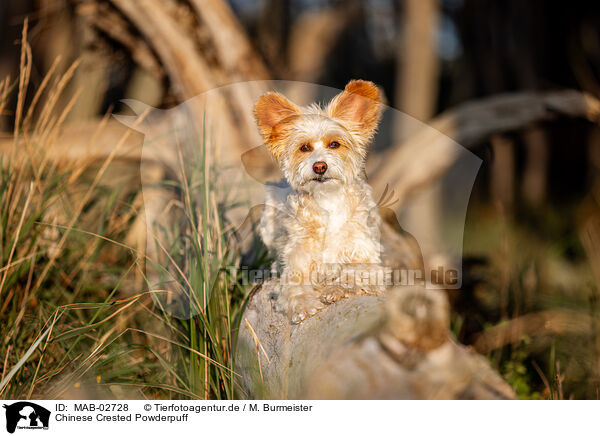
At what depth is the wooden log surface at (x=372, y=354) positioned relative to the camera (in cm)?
108

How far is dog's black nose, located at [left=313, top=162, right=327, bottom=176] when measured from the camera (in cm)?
141

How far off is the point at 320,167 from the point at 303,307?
42 cm

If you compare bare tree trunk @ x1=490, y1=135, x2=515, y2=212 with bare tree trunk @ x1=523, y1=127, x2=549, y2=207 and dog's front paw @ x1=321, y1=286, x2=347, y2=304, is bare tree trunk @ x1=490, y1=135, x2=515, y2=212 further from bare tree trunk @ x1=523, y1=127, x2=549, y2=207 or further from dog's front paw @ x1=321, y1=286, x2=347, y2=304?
dog's front paw @ x1=321, y1=286, x2=347, y2=304

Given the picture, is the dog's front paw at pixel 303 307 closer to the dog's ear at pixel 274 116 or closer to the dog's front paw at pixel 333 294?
the dog's front paw at pixel 333 294

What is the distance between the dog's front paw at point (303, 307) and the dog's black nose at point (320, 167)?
37 centimetres

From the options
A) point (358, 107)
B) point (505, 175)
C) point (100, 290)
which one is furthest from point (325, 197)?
point (505, 175)

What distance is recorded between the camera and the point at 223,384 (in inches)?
73.5

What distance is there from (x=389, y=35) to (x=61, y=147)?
6.48 metres

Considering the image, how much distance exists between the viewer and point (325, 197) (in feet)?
4.80

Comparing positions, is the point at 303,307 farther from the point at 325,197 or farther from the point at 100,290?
the point at 100,290
